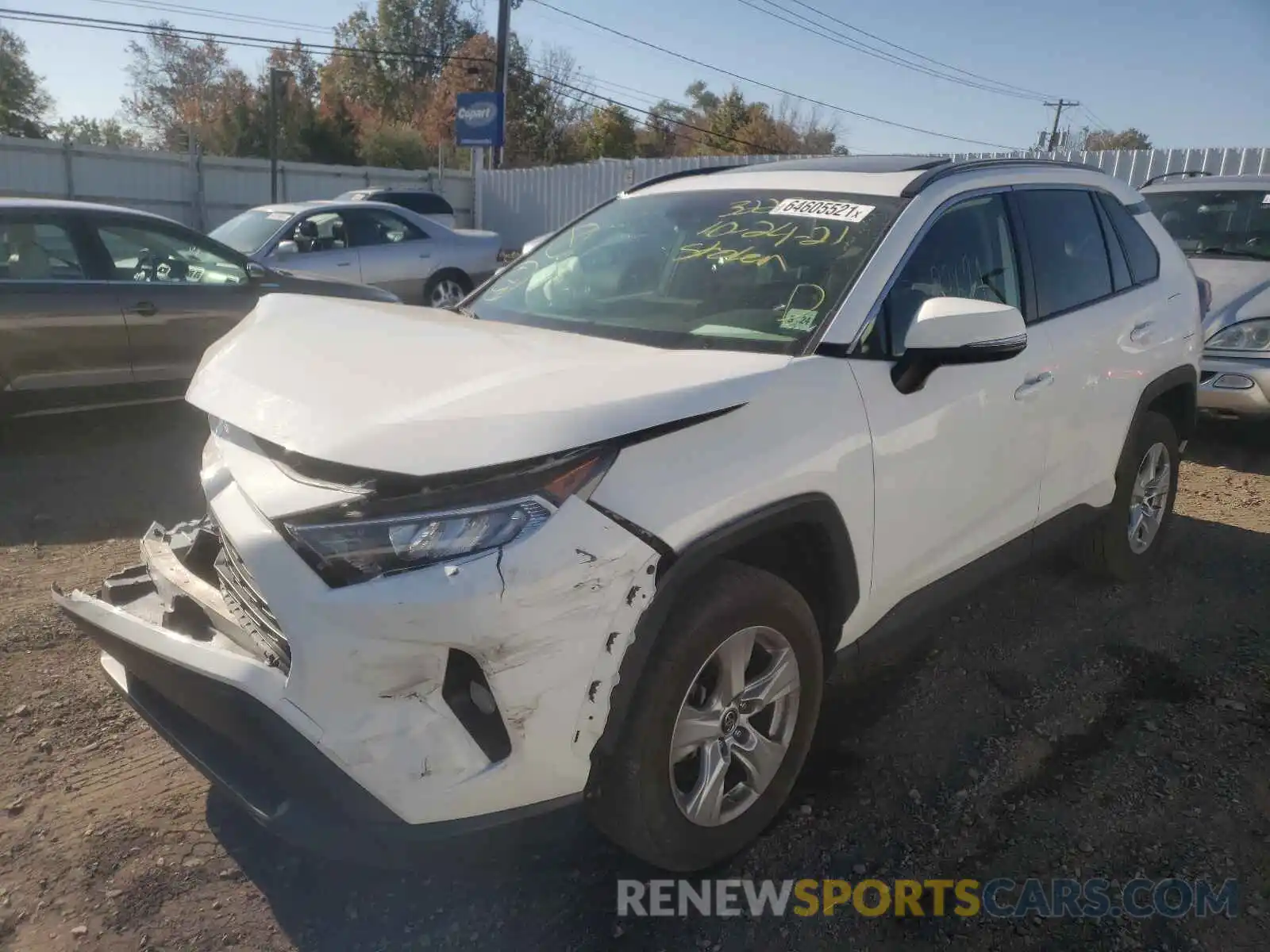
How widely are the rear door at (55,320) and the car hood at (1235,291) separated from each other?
7187 millimetres

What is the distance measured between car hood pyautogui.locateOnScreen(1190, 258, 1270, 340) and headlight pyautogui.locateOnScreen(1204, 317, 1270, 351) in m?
0.04

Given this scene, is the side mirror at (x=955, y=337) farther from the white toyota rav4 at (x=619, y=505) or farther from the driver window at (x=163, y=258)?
the driver window at (x=163, y=258)

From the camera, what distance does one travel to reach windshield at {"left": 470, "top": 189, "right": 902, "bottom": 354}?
2.89 meters

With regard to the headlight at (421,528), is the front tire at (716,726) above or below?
below

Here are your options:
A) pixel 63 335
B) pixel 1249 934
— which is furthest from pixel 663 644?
pixel 63 335

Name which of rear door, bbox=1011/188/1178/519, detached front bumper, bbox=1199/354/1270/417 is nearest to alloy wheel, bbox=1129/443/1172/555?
rear door, bbox=1011/188/1178/519

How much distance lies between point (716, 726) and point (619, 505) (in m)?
0.70

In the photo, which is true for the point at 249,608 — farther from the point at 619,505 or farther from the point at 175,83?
the point at 175,83

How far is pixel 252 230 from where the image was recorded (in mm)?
10695

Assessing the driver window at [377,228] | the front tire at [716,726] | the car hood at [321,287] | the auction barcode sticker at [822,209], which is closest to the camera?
the front tire at [716,726]

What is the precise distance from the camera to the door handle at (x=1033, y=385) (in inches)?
129

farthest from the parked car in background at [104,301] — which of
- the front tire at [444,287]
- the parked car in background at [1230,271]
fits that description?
the parked car in background at [1230,271]

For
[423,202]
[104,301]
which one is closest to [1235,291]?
[104,301]

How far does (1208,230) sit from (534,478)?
7792 mm
